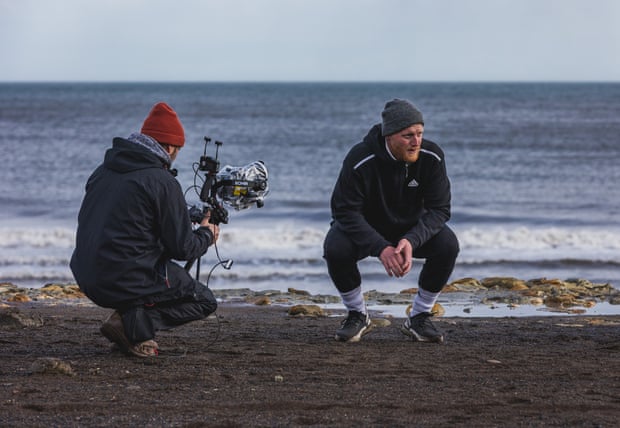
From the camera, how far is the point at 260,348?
571 cm

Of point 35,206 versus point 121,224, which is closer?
point 121,224

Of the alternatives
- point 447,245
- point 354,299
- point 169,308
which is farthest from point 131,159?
point 447,245

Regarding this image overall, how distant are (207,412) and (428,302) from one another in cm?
229

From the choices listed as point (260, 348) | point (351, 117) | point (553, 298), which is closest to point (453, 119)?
point (351, 117)

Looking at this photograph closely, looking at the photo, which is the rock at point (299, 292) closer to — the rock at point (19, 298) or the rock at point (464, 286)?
the rock at point (464, 286)

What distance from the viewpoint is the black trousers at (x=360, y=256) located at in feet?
19.1

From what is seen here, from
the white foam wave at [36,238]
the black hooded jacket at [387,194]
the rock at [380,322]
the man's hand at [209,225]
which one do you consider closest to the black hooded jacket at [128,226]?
the man's hand at [209,225]

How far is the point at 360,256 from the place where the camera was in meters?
5.86

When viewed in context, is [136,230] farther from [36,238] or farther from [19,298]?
[36,238]

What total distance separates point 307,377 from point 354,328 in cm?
118

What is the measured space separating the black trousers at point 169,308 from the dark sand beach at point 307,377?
0.17 meters

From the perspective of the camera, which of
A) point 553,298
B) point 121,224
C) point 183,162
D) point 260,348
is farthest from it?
point 183,162

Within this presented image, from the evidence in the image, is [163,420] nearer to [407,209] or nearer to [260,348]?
[260,348]

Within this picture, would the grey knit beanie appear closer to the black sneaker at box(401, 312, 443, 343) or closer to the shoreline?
the black sneaker at box(401, 312, 443, 343)
